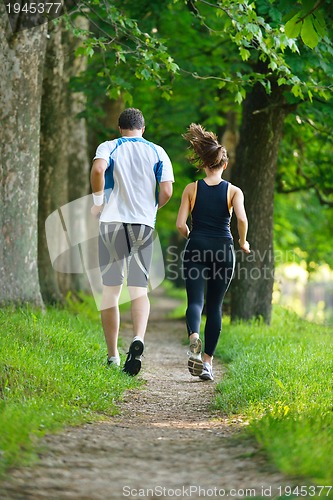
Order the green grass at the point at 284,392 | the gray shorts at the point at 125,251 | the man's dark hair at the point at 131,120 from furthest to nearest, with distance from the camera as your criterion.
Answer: the man's dark hair at the point at 131,120 → the gray shorts at the point at 125,251 → the green grass at the point at 284,392

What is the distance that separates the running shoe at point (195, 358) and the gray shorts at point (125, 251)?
72cm

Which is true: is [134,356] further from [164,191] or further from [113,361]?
[164,191]

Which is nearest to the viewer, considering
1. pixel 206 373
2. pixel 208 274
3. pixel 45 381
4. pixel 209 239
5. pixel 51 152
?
pixel 45 381

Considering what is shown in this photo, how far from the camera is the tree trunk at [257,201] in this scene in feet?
42.1

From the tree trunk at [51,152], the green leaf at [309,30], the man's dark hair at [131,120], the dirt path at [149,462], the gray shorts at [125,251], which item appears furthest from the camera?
the tree trunk at [51,152]

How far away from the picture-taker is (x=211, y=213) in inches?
310

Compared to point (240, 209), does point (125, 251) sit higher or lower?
lower

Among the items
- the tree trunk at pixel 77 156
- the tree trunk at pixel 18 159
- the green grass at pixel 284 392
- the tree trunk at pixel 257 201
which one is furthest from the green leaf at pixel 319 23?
the tree trunk at pixel 77 156

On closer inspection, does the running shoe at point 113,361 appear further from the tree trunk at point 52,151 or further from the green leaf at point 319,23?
the tree trunk at point 52,151

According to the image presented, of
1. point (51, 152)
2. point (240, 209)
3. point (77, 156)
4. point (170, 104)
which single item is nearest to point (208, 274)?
point (240, 209)

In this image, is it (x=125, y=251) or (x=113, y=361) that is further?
(x=113, y=361)

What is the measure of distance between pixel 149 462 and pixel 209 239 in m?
3.39

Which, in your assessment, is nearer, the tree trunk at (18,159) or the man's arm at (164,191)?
the man's arm at (164,191)

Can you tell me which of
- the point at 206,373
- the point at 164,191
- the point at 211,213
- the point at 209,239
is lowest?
the point at 206,373
